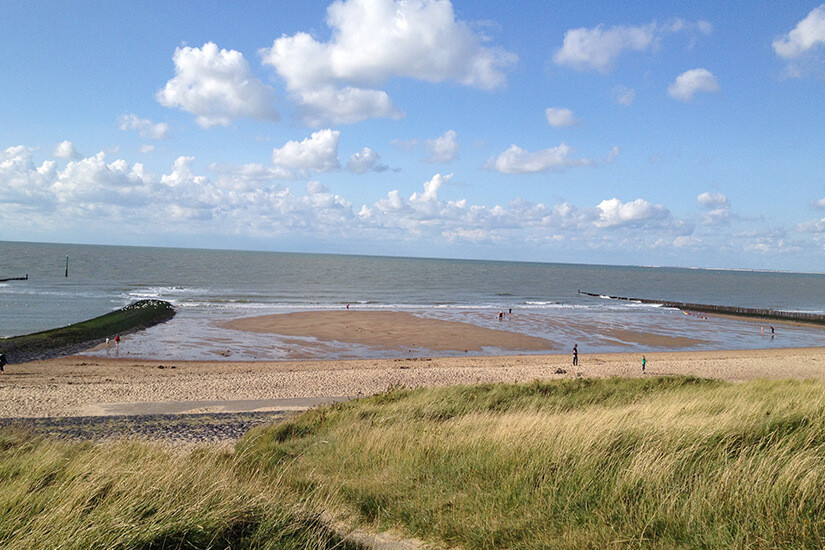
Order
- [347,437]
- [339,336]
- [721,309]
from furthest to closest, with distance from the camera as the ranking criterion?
1. [721,309]
2. [339,336]
3. [347,437]

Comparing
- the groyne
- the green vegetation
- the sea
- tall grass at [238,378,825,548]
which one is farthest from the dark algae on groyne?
the groyne

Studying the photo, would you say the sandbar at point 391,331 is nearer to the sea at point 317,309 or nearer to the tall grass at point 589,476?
the sea at point 317,309

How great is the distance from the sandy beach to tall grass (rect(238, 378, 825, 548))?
1213 centimetres

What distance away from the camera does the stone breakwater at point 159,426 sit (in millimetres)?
13938

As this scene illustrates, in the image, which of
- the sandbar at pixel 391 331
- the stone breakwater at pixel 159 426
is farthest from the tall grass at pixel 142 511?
the sandbar at pixel 391 331

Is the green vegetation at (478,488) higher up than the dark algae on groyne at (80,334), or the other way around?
the green vegetation at (478,488)

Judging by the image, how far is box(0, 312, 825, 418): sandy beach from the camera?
65.6ft

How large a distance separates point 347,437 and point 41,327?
3762 cm

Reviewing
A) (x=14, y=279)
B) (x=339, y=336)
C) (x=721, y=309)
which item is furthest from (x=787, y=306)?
(x=14, y=279)

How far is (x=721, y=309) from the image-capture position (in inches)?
2758

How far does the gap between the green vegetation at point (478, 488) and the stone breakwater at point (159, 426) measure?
17.3 feet

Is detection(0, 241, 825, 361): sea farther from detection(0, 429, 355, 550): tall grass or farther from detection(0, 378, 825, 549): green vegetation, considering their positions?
detection(0, 429, 355, 550): tall grass

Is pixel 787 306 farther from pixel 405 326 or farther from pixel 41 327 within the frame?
pixel 41 327

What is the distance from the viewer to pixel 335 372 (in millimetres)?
25734
